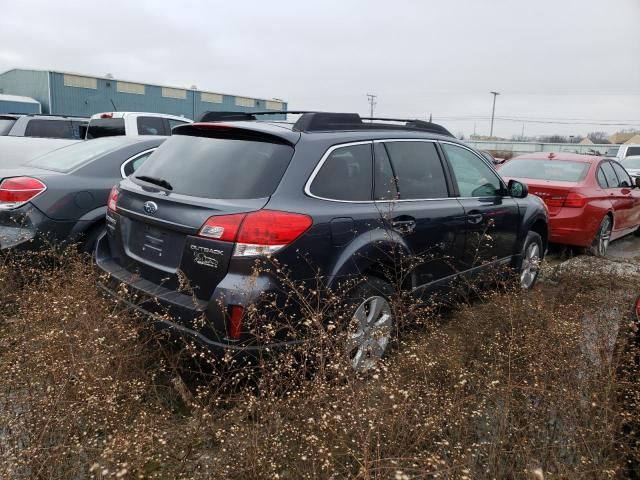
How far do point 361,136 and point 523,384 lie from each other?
1911 mm

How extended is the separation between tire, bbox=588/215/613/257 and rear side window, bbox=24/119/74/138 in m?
11.5

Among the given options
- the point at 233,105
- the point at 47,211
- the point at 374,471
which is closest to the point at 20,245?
the point at 47,211

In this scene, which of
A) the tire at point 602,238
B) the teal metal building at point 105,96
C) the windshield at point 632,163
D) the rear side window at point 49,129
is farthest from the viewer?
the teal metal building at point 105,96

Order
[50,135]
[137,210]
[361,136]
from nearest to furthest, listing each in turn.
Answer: [137,210], [361,136], [50,135]

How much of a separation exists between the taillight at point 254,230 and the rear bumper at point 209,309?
16 centimetres

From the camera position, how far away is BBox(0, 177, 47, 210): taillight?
13.8ft

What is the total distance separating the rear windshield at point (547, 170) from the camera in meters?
7.14

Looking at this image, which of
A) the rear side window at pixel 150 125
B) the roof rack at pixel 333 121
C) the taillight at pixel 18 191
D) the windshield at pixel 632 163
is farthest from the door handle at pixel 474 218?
the windshield at pixel 632 163

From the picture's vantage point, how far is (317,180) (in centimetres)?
302

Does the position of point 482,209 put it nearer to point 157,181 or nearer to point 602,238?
point 157,181

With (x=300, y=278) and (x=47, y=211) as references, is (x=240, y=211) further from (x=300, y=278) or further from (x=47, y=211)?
(x=47, y=211)

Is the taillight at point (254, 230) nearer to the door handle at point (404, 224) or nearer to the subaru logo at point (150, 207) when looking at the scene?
the subaru logo at point (150, 207)

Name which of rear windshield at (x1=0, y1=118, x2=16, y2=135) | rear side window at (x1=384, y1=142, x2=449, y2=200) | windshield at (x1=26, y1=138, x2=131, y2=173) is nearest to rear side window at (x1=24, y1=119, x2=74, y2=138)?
rear windshield at (x1=0, y1=118, x2=16, y2=135)

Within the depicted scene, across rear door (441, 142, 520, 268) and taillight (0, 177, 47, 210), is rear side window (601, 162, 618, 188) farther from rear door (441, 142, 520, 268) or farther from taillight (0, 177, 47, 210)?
taillight (0, 177, 47, 210)
